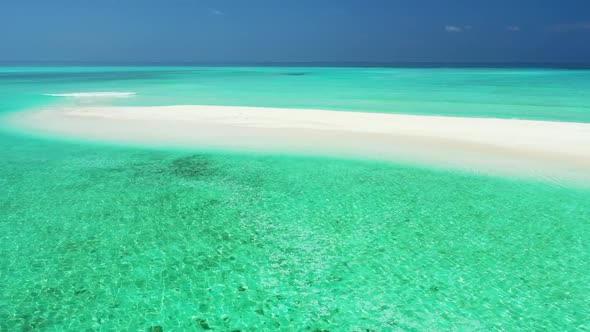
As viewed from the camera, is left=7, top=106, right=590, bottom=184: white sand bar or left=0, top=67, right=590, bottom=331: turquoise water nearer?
left=0, top=67, right=590, bottom=331: turquoise water

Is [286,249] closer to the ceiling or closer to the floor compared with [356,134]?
closer to the floor

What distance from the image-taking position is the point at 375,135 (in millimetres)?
12367

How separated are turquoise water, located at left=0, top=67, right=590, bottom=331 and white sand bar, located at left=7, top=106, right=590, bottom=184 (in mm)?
1405

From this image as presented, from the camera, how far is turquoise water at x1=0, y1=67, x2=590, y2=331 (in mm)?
4076

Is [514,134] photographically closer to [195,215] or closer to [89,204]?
[195,215]

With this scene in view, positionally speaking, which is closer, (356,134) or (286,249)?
(286,249)

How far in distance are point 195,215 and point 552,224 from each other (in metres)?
5.24

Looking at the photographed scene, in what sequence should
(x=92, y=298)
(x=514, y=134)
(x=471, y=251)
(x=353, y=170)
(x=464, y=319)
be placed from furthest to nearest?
(x=514, y=134), (x=353, y=170), (x=471, y=251), (x=92, y=298), (x=464, y=319)

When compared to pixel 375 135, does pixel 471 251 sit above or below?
below

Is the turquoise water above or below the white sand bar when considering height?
below

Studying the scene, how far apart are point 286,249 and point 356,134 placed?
7.70 meters

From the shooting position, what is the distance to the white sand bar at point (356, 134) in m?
9.62

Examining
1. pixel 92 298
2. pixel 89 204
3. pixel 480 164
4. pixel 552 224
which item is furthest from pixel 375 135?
pixel 92 298

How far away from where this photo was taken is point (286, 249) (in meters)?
5.36
